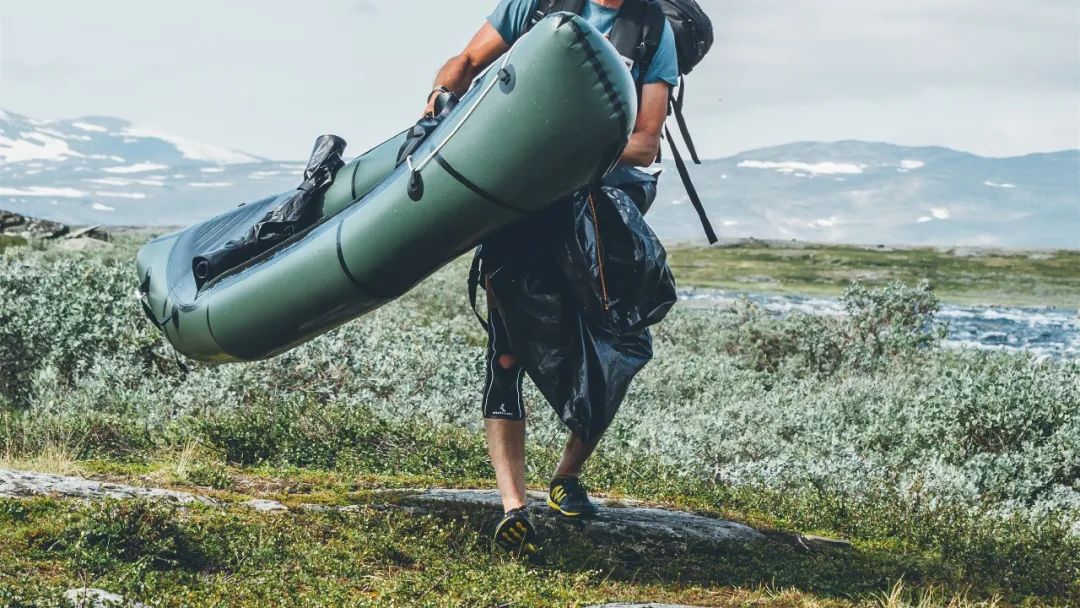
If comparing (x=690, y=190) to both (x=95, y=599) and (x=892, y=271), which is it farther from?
(x=892, y=271)

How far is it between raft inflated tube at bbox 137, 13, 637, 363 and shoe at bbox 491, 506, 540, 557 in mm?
1328

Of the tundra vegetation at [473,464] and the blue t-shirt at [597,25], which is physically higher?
the blue t-shirt at [597,25]

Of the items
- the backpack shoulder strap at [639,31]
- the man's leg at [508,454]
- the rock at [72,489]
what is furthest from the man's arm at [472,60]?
the rock at [72,489]

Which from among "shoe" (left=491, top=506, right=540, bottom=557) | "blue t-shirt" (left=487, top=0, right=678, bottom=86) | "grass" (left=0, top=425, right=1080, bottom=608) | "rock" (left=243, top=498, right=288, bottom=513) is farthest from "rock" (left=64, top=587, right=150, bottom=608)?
"blue t-shirt" (left=487, top=0, right=678, bottom=86)

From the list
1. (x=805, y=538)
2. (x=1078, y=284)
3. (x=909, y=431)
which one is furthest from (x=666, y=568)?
(x=1078, y=284)

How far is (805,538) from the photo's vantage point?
7.71 metres

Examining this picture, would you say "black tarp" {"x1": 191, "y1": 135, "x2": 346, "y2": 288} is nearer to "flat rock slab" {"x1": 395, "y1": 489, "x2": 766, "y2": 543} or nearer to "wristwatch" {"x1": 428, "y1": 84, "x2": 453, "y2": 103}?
"wristwatch" {"x1": 428, "y1": 84, "x2": 453, "y2": 103}

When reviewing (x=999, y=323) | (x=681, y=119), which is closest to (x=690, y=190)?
(x=681, y=119)

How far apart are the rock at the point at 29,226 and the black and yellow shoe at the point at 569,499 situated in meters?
29.8

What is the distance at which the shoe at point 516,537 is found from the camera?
6.39 meters

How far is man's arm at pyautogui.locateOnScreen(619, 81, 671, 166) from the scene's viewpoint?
6.71 m

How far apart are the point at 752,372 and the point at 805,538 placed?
26.5 feet

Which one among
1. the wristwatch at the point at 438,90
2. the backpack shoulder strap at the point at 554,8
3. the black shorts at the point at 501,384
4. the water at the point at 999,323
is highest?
the backpack shoulder strap at the point at 554,8

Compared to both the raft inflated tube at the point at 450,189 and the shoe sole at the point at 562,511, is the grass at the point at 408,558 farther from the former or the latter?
the raft inflated tube at the point at 450,189
